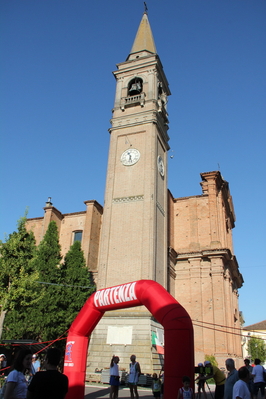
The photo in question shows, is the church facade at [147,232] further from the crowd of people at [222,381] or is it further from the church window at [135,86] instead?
the crowd of people at [222,381]

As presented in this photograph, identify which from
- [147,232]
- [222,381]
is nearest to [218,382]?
[222,381]

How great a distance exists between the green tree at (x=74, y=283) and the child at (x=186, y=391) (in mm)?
17932

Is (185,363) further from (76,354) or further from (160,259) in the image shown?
(160,259)

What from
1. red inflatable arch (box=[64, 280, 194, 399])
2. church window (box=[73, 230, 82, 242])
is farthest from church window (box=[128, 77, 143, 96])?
red inflatable arch (box=[64, 280, 194, 399])

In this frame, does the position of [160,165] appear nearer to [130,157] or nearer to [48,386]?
[130,157]

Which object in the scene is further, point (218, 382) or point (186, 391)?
point (218, 382)

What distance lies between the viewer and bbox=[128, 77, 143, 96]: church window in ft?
99.3

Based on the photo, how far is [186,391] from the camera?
7.44 m

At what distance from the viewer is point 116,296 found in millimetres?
11867

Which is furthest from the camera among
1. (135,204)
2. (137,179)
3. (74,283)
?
(74,283)

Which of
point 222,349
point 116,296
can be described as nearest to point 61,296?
point 222,349

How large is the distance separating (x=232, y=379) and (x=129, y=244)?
16.7 m

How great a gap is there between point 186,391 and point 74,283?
65.3 feet

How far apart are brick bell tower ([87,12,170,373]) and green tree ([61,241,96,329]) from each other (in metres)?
3.36
